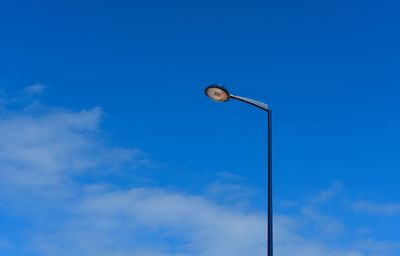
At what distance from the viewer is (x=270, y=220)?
1398 cm

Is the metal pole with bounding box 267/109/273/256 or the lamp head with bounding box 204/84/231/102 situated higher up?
the lamp head with bounding box 204/84/231/102

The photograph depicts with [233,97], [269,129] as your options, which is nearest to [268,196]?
[269,129]

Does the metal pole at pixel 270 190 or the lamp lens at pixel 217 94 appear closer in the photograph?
the metal pole at pixel 270 190

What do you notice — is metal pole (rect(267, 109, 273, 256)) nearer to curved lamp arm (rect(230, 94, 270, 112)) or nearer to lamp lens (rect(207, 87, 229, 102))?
curved lamp arm (rect(230, 94, 270, 112))

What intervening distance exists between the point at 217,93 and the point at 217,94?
36 millimetres

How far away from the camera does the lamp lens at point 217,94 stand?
15734mm

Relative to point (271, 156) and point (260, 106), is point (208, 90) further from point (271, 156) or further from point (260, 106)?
point (271, 156)

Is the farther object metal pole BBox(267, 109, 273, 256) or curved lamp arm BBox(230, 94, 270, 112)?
curved lamp arm BBox(230, 94, 270, 112)

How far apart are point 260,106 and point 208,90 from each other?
1.59 metres

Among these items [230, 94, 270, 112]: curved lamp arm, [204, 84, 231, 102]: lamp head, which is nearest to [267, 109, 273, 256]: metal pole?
[230, 94, 270, 112]: curved lamp arm

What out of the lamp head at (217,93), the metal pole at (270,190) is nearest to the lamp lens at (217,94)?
the lamp head at (217,93)

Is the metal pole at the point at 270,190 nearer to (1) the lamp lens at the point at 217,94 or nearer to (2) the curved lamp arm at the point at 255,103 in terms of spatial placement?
(2) the curved lamp arm at the point at 255,103

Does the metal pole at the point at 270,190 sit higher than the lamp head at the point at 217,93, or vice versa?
the lamp head at the point at 217,93

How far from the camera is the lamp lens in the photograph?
15.7 meters
